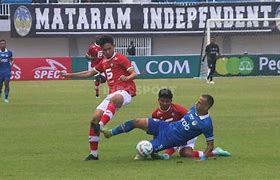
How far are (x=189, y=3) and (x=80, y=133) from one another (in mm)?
34660

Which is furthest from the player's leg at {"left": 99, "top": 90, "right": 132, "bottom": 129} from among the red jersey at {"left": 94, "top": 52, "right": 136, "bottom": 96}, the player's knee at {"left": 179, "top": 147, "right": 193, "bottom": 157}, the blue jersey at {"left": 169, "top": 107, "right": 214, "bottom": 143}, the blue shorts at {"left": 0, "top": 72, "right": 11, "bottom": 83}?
the blue shorts at {"left": 0, "top": 72, "right": 11, "bottom": 83}

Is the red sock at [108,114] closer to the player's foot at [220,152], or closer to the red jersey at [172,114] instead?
the red jersey at [172,114]

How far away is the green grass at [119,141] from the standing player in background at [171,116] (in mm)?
195

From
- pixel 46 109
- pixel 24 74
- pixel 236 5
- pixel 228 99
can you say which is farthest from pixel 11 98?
pixel 236 5

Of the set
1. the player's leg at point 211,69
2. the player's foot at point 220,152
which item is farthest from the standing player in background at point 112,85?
the player's leg at point 211,69

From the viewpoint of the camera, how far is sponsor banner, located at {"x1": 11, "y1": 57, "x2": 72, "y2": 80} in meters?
45.4

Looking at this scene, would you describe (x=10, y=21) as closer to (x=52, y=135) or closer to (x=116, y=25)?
(x=116, y=25)

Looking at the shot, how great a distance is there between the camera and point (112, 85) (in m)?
14.6

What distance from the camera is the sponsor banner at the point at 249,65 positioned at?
44.7 metres

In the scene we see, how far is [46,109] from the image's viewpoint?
24.8 meters

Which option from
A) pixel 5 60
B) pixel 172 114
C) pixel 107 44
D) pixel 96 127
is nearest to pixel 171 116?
pixel 172 114

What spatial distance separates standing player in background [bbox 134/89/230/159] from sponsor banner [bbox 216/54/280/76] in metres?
30.0

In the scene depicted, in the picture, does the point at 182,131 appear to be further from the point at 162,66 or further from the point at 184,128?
the point at 162,66

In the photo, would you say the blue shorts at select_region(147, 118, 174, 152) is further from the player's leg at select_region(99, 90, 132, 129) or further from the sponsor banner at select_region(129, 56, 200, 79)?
the sponsor banner at select_region(129, 56, 200, 79)
